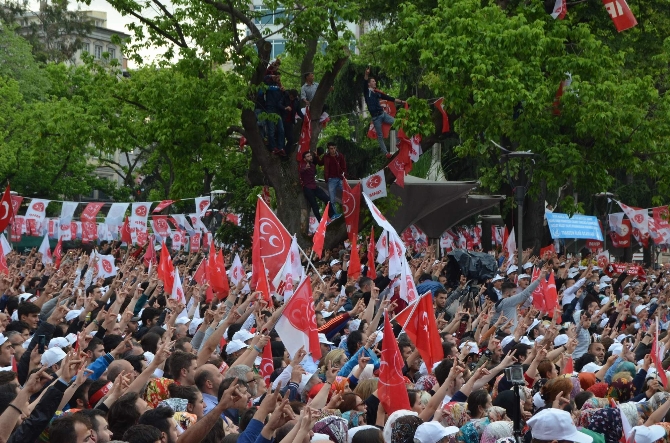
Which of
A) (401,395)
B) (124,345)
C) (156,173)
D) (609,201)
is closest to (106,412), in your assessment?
(124,345)

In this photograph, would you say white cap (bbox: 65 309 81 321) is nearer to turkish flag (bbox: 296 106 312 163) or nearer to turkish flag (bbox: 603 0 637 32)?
turkish flag (bbox: 296 106 312 163)

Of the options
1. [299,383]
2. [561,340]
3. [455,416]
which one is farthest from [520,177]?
[455,416]

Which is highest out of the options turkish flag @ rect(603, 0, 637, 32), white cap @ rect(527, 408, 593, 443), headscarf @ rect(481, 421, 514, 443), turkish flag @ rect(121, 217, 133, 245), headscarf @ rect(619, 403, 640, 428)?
turkish flag @ rect(603, 0, 637, 32)

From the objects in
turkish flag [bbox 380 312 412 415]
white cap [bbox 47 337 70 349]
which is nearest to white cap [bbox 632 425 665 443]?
turkish flag [bbox 380 312 412 415]

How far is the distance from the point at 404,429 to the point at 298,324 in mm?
3237

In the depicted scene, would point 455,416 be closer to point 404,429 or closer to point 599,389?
point 404,429

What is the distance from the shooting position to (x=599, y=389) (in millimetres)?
9547

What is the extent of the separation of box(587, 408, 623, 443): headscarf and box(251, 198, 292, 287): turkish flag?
640 centimetres

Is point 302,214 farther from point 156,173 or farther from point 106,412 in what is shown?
point 156,173

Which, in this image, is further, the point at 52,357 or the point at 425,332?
the point at 425,332

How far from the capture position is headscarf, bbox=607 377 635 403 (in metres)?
9.61

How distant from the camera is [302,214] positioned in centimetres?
2244

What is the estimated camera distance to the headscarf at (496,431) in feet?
22.9

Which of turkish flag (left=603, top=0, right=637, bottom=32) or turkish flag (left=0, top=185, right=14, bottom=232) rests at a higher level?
turkish flag (left=603, top=0, right=637, bottom=32)
